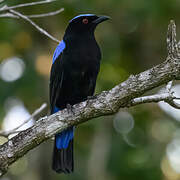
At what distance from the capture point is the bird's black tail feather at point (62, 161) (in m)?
4.53

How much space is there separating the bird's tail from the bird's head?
111 cm

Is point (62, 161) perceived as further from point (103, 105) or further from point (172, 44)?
point (172, 44)

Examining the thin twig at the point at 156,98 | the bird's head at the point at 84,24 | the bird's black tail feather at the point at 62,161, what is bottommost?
the bird's black tail feather at the point at 62,161

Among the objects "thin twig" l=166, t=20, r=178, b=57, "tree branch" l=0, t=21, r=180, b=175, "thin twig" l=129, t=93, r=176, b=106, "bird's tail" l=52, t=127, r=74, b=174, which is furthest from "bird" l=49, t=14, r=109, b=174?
"thin twig" l=166, t=20, r=178, b=57

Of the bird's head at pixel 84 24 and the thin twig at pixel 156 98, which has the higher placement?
the bird's head at pixel 84 24

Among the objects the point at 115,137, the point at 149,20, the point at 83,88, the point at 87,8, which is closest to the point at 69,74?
the point at 83,88

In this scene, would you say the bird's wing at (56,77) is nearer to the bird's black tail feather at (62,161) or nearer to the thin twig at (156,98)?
the bird's black tail feather at (62,161)

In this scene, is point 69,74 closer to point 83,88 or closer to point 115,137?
point 83,88

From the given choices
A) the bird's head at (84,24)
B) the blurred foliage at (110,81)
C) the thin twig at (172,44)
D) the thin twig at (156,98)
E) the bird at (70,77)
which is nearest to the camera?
the thin twig at (172,44)

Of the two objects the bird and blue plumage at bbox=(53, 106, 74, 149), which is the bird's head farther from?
blue plumage at bbox=(53, 106, 74, 149)

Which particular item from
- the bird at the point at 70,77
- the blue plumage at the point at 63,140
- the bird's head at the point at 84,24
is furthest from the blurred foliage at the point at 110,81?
the blue plumage at the point at 63,140

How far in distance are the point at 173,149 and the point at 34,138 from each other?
4469 mm

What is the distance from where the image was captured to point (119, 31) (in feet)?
25.2

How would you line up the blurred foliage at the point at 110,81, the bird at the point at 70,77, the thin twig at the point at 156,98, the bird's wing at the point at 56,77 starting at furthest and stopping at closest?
the blurred foliage at the point at 110,81, the bird's wing at the point at 56,77, the bird at the point at 70,77, the thin twig at the point at 156,98
